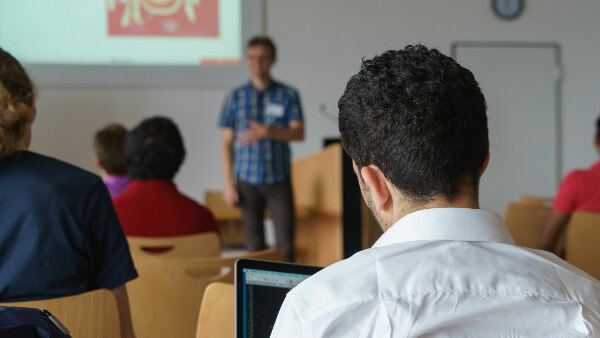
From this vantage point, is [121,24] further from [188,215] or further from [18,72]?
[18,72]

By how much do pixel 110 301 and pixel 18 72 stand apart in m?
0.55

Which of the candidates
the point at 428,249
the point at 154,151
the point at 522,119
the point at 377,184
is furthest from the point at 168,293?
the point at 522,119

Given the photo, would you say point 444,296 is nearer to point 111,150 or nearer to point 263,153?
point 111,150

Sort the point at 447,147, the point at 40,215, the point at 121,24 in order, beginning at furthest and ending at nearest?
the point at 121,24 < the point at 40,215 < the point at 447,147

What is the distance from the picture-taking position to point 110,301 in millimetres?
1239

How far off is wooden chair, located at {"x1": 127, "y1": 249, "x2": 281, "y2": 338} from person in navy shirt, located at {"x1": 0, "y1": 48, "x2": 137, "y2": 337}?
1.16ft

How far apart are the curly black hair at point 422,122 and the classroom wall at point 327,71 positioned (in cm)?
527

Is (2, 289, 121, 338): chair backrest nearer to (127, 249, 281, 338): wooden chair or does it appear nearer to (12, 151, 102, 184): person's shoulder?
(12, 151, 102, 184): person's shoulder

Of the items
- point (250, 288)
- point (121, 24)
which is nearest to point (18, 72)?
point (250, 288)

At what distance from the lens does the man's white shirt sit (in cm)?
67

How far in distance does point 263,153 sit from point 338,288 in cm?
332

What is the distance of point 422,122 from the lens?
796 mm

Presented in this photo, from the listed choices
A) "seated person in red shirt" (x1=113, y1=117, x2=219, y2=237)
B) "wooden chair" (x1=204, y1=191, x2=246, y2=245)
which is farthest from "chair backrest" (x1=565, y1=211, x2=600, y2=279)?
"wooden chair" (x1=204, y1=191, x2=246, y2=245)

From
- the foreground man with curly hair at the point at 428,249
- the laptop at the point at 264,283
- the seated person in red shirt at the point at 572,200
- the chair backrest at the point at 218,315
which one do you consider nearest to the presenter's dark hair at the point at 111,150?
the seated person in red shirt at the point at 572,200
